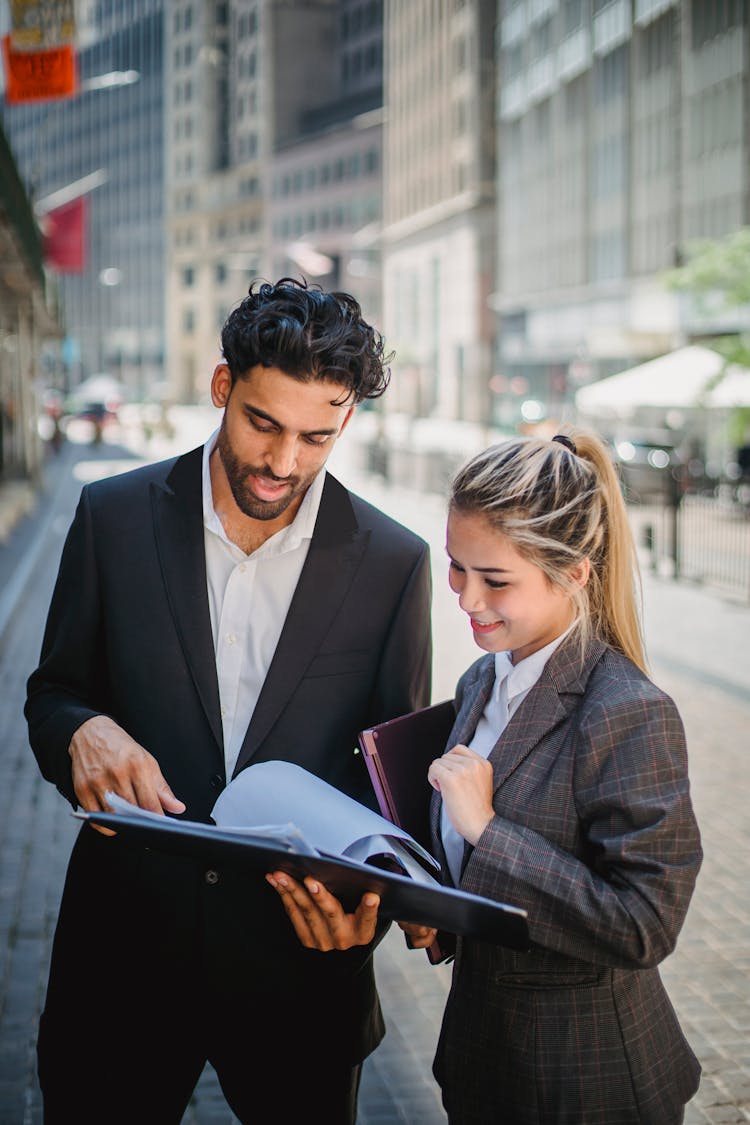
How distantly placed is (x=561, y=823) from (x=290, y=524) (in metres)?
0.80

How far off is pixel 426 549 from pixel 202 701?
56 cm

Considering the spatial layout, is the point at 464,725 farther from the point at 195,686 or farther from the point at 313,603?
the point at 195,686

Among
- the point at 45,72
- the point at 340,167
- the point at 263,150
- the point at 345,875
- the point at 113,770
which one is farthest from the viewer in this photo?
the point at 263,150

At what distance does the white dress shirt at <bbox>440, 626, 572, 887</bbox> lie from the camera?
2.28m

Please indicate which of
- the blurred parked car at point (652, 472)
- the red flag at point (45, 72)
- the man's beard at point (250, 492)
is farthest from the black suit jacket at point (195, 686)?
the blurred parked car at point (652, 472)

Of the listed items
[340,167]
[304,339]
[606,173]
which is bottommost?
[304,339]

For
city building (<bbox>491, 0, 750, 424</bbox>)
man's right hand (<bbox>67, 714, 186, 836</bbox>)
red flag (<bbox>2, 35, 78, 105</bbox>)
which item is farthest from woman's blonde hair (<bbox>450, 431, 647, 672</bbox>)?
city building (<bbox>491, 0, 750, 424</bbox>)

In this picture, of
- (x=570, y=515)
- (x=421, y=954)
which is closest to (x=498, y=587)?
(x=570, y=515)

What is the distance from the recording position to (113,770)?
2287 millimetres

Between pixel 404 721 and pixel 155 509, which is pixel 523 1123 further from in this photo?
pixel 155 509

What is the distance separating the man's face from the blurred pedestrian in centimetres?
30

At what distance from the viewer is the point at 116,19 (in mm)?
152750

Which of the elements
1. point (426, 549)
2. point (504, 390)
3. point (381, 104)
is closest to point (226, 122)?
point (381, 104)

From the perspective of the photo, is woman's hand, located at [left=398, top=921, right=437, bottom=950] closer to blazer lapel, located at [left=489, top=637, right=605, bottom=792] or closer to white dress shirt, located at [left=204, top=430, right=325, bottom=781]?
blazer lapel, located at [left=489, top=637, right=605, bottom=792]
